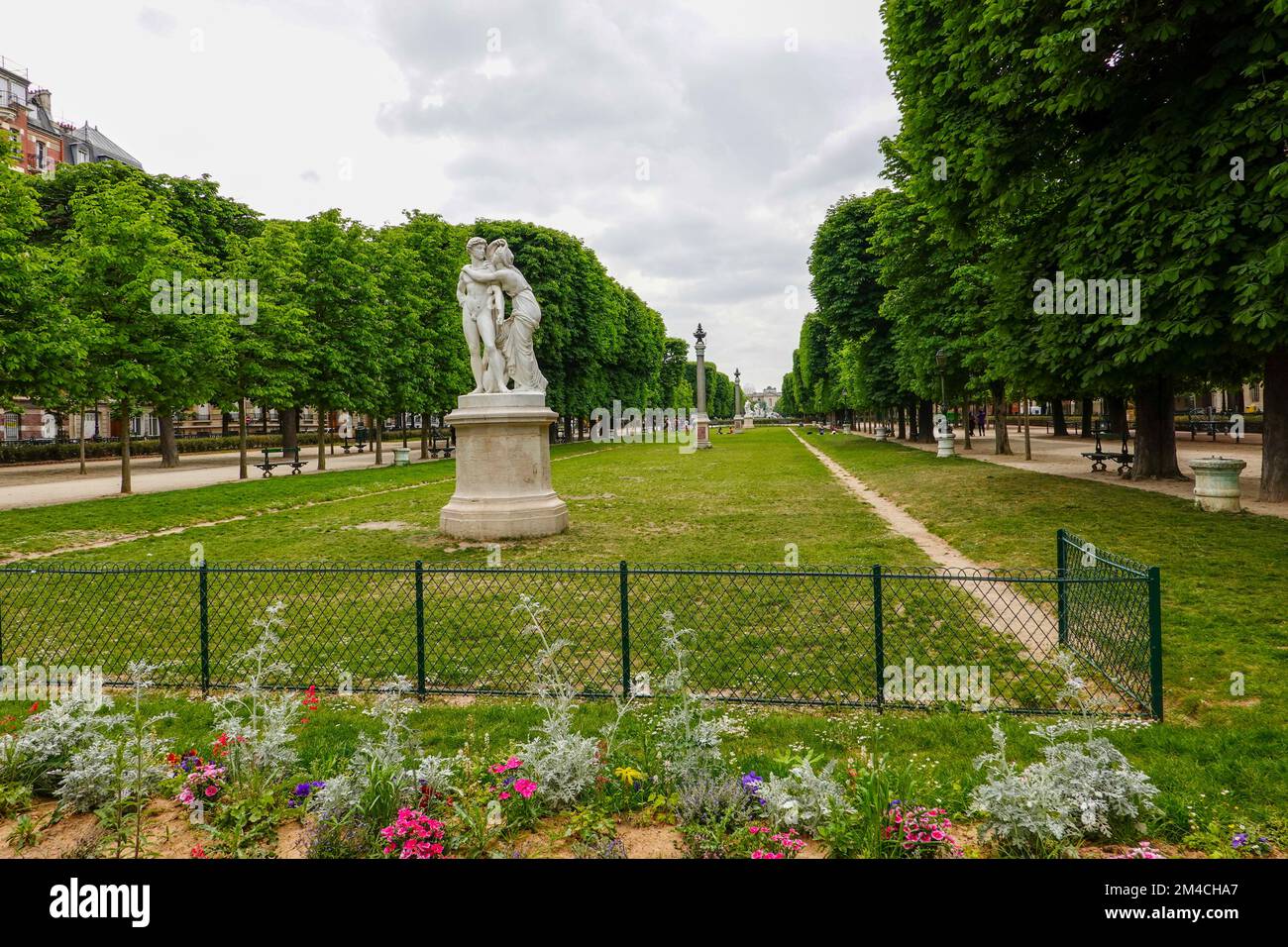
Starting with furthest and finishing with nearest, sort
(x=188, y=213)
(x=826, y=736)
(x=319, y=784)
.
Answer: (x=188, y=213) → (x=826, y=736) → (x=319, y=784)

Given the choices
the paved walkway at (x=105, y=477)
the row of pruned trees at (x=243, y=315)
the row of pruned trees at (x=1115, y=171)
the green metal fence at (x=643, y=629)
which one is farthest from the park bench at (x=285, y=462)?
the row of pruned trees at (x=1115, y=171)

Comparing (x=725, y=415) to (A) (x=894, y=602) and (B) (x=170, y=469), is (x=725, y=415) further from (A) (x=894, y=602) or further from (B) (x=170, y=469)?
(A) (x=894, y=602)

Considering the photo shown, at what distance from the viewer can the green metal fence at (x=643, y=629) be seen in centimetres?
639

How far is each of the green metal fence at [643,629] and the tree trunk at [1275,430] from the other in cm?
921

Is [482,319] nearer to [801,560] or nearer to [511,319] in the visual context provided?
[511,319]

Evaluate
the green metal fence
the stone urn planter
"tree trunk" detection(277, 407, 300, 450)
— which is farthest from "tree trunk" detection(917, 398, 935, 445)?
"tree trunk" detection(277, 407, 300, 450)

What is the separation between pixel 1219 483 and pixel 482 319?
14.7 m

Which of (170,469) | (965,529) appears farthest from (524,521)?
(170,469)

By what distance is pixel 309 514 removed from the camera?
59.9 ft

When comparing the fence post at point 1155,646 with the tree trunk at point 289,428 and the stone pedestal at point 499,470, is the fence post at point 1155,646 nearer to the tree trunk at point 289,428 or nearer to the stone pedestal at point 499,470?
the stone pedestal at point 499,470

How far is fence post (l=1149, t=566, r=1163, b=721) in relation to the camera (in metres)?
5.38

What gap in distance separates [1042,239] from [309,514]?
1802 cm

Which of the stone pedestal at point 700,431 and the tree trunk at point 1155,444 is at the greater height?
the stone pedestal at point 700,431

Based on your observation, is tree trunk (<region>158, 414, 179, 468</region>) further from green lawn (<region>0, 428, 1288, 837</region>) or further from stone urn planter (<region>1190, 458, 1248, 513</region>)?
stone urn planter (<region>1190, 458, 1248, 513</region>)
